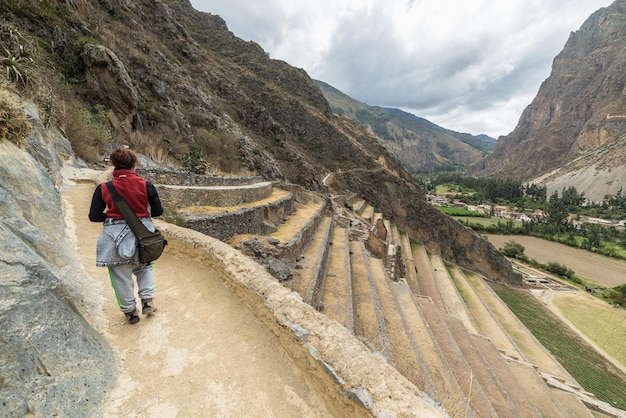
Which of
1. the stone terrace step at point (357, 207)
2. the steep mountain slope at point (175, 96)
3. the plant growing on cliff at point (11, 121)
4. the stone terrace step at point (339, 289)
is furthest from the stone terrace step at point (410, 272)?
the plant growing on cliff at point (11, 121)

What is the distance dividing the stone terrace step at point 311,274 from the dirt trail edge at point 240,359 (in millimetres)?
2709

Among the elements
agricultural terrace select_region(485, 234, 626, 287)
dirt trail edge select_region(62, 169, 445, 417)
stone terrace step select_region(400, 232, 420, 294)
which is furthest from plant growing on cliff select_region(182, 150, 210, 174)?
agricultural terrace select_region(485, 234, 626, 287)

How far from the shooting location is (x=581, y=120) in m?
123

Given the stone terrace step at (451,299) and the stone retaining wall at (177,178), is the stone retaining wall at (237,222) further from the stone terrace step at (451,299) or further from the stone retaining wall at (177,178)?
the stone terrace step at (451,299)

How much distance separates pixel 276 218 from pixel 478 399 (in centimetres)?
950

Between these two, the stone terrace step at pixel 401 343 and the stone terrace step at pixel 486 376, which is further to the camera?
the stone terrace step at pixel 486 376

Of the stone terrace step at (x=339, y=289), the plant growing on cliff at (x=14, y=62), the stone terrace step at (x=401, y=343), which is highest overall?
the plant growing on cliff at (x=14, y=62)

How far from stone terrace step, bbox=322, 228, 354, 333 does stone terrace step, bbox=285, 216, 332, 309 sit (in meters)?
0.38

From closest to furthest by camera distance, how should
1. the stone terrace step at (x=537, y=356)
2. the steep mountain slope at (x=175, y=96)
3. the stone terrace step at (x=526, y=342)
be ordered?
the steep mountain slope at (x=175, y=96) < the stone terrace step at (x=537, y=356) < the stone terrace step at (x=526, y=342)

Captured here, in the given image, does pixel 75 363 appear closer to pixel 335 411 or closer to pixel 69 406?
pixel 69 406

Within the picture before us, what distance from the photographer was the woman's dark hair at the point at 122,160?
9.55 feet

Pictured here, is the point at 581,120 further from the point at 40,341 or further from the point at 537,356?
the point at 40,341

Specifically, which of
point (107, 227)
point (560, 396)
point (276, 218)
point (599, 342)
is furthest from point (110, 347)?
point (599, 342)

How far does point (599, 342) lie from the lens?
22.5 m
